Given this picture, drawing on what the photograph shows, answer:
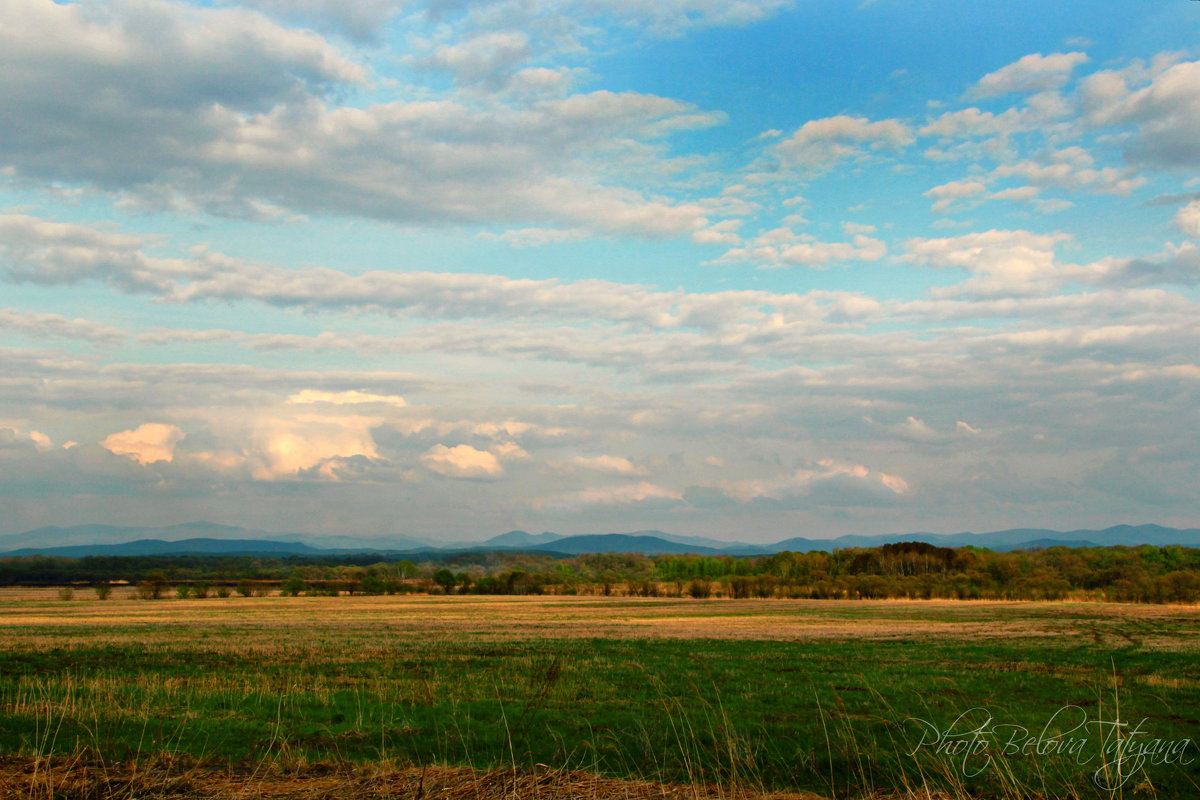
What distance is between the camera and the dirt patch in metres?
8.10

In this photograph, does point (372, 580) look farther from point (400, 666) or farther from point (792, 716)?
point (792, 716)

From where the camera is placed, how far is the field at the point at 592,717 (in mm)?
9273

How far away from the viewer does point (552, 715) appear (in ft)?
62.6

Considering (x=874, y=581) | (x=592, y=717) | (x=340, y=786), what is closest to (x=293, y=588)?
(x=874, y=581)

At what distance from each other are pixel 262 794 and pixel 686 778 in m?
7.02

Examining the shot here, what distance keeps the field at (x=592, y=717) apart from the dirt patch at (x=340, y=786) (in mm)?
47

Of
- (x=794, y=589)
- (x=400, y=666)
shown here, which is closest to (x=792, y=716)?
(x=400, y=666)

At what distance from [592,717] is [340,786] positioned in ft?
35.7

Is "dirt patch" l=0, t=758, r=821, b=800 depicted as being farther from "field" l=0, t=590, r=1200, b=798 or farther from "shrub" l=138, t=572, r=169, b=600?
"shrub" l=138, t=572, r=169, b=600

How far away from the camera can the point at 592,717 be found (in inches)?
739

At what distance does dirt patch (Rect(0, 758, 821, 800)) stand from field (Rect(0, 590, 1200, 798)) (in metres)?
0.05

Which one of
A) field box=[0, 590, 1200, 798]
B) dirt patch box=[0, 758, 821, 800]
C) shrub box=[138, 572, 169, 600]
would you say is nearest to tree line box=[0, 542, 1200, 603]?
shrub box=[138, 572, 169, 600]

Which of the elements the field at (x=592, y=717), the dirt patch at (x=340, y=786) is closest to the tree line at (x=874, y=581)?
the field at (x=592, y=717)

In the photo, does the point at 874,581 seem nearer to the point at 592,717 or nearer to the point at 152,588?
the point at 152,588
